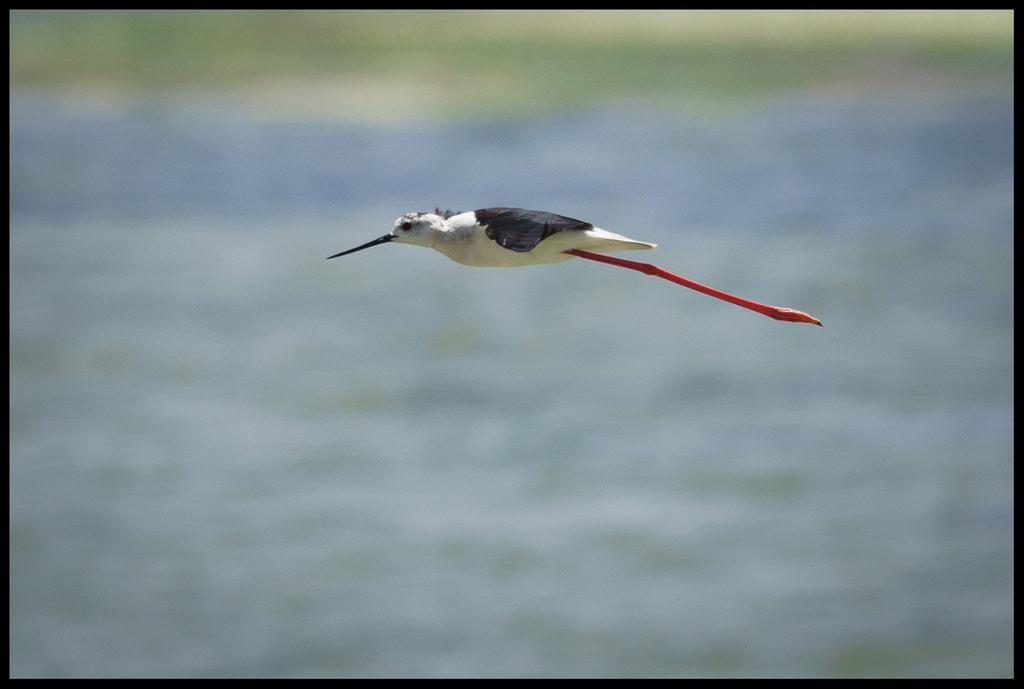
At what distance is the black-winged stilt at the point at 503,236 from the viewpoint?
2729mm

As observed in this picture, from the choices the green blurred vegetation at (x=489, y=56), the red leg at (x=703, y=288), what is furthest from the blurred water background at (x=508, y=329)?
the red leg at (x=703, y=288)

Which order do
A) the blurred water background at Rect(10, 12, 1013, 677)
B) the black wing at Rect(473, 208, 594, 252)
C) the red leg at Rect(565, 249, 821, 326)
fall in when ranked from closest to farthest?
1. the black wing at Rect(473, 208, 594, 252)
2. the red leg at Rect(565, 249, 821, 326)
3. the blurred water background at Rect(10, 12, 1013, 677)

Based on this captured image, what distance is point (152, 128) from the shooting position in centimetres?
2914

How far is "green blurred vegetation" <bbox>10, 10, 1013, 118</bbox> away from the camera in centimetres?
2489

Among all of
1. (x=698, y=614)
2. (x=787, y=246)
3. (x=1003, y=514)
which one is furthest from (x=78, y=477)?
(x=1003, y=514)

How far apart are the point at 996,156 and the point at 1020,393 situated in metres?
6.65

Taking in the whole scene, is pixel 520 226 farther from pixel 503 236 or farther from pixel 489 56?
pixel 489 56

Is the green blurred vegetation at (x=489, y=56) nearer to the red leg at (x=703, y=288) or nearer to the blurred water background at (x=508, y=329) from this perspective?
the blurred water background at (x=508, y=329)

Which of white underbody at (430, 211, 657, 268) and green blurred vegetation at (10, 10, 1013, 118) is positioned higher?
green blurred vegetation at (10, 10, 1013, 118)

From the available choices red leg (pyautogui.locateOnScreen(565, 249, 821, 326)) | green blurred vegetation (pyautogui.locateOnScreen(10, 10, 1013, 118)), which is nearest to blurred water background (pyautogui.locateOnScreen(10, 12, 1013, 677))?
green blurred vegetation (pyautogui.locateOnScreen(10, 10, 1013, 118))

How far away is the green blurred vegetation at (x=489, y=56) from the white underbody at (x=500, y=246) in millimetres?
21442

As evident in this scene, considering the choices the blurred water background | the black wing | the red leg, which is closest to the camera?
the black wing

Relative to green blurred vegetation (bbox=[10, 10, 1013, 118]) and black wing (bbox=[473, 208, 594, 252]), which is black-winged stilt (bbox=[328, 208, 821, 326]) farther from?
green blurred vegetation (bbox=[10, 10, 1013, 118])

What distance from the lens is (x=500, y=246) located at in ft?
8.93
